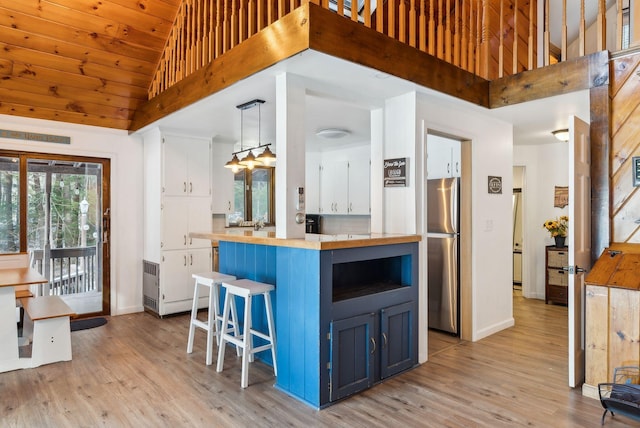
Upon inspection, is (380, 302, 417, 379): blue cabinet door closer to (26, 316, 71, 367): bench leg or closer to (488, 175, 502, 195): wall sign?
(488, 175, 502, 195): wall sign

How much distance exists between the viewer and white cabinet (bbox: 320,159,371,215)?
21.0ft

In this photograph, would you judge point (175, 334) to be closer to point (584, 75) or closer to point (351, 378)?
point (351, 378)

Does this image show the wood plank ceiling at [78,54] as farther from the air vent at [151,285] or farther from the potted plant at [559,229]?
the potted plant at [559,229]

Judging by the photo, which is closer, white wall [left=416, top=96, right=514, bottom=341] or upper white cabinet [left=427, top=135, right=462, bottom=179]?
white wall [left=416, top=96, right=514, bottom=341]

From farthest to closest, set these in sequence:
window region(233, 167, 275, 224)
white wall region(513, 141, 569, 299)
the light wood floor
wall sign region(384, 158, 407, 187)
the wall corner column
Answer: window region(233, 167, 275, 224), white wall region(513, 141, 569, 299), wall sign region(384, 158, 407, 187), the wall corner column, the light wood floor

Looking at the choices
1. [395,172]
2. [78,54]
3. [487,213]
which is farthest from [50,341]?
[487,213]

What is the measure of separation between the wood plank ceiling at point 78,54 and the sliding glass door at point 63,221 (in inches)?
24.4

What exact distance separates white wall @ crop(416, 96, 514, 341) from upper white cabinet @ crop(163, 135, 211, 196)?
314cm

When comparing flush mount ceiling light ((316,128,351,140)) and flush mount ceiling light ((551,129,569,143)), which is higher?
flush mount ceiling light ((316,128,351,140))

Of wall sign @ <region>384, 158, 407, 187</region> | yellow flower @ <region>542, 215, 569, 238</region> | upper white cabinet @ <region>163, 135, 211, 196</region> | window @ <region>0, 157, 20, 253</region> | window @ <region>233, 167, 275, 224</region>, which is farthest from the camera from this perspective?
window @ <region>233, 167, 275, 224</region>

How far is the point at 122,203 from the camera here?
5.25 meters

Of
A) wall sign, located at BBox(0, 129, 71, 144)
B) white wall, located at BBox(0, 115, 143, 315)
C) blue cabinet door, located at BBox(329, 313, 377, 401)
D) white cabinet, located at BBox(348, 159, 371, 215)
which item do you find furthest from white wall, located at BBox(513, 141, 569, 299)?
wall sign, located at BBox(0, 129, 71, 144)

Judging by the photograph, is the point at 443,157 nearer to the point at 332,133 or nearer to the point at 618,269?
the point at 332,133

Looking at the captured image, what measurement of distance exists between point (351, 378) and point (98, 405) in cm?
175
